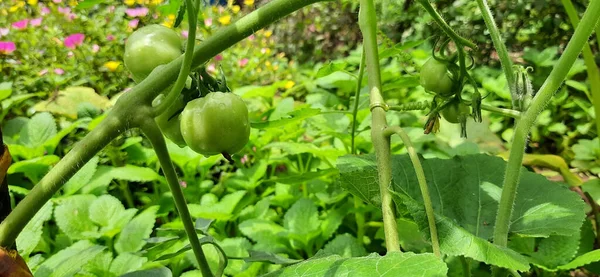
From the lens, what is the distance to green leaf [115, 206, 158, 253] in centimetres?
128

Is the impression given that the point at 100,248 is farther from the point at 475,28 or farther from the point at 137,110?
the point at 475,28

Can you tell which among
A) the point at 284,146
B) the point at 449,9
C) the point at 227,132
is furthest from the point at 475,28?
the point at 227,132

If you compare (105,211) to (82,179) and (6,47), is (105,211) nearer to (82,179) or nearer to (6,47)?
(82,179)

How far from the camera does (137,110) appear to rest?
528 mm

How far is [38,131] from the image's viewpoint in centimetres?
175

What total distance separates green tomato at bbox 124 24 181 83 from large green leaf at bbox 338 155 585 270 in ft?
1.19

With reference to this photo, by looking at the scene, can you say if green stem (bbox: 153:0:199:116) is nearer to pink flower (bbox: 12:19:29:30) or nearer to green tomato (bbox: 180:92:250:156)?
green tomato (bbox: 180:92:250:156)

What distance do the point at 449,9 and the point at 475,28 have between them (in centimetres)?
20

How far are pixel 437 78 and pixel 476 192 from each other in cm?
32

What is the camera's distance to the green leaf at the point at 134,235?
128 cm

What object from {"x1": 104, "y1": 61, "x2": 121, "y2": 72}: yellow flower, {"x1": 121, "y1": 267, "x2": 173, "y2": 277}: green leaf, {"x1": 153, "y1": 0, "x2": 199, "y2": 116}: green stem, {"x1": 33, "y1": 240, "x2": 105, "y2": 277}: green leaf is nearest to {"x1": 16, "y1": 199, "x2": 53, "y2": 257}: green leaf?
{"x1": 33, "y1": 240, "x2": 105, "y2": 277}: green leaf

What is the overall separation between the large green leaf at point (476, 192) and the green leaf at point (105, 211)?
29.8 inches

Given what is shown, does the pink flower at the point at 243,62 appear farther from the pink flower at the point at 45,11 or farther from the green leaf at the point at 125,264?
the green leaf at the point at 125,264

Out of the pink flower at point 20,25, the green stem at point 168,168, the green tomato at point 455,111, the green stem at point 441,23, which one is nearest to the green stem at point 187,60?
the green stem at point 168,168
